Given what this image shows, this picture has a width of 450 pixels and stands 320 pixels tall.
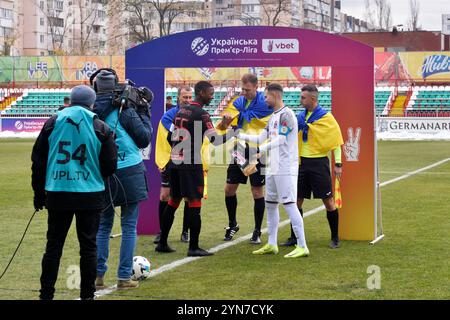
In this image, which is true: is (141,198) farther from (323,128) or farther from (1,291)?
(323,128)

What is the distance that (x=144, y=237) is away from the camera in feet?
36.3

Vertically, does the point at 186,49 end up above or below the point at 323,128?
above

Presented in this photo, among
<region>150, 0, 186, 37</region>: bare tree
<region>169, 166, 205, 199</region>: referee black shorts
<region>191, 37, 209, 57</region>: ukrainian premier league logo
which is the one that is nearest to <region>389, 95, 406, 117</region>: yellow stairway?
<region>150, 0, 186, 37</region>: bare tree

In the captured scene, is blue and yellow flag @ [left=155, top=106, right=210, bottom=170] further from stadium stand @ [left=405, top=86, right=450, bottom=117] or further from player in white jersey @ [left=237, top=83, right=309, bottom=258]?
stadium stand @ [left=405, top=86, right=450, bottom=117]

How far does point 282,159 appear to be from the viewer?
931 cm

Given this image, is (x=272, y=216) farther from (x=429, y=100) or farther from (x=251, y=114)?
(x=429, y=100)

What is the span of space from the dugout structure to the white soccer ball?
3278 millimetres

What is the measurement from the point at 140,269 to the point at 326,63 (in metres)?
3.83

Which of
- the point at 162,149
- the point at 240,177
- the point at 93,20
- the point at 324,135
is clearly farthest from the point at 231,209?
the point at 93,20

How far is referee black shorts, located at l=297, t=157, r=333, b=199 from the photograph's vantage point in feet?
33.2

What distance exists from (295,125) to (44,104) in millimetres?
42968

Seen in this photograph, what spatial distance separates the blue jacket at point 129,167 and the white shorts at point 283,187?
207 centimetres
